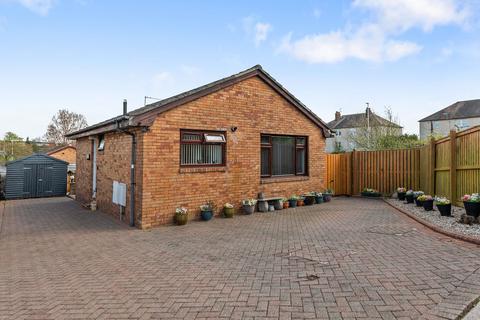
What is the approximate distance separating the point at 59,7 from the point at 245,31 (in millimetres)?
5919

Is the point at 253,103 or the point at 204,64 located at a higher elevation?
the point at 204,64

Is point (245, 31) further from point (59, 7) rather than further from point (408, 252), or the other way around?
point (408, 252)

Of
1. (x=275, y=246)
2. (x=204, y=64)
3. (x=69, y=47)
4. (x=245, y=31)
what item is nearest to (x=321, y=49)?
(x=245, y=31)

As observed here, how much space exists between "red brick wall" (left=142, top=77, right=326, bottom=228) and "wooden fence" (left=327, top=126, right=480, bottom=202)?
10.2 ft

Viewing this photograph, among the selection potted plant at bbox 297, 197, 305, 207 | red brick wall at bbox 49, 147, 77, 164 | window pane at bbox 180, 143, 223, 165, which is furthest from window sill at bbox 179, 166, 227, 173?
red brick wall at bbox 49, 147, 77, 164

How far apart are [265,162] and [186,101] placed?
169 inches

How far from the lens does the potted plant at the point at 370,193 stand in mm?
15281

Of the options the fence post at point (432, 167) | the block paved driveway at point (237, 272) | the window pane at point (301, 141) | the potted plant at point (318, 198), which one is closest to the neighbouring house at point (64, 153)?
the block paved driveway at point (237, 272)

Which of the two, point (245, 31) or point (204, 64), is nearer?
point (245, 31)

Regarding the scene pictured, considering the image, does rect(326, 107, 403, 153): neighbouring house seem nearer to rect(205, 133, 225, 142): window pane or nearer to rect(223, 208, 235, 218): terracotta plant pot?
rect(205, 133, 225, 142): window pane

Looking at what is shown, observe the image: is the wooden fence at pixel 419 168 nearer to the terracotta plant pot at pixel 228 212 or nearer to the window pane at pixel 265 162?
the window pane at pixel 265 162

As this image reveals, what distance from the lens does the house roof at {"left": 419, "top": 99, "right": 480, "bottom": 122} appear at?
4009 cm

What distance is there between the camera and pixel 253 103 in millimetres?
11602

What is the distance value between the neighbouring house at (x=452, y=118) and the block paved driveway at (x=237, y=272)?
129 feet
